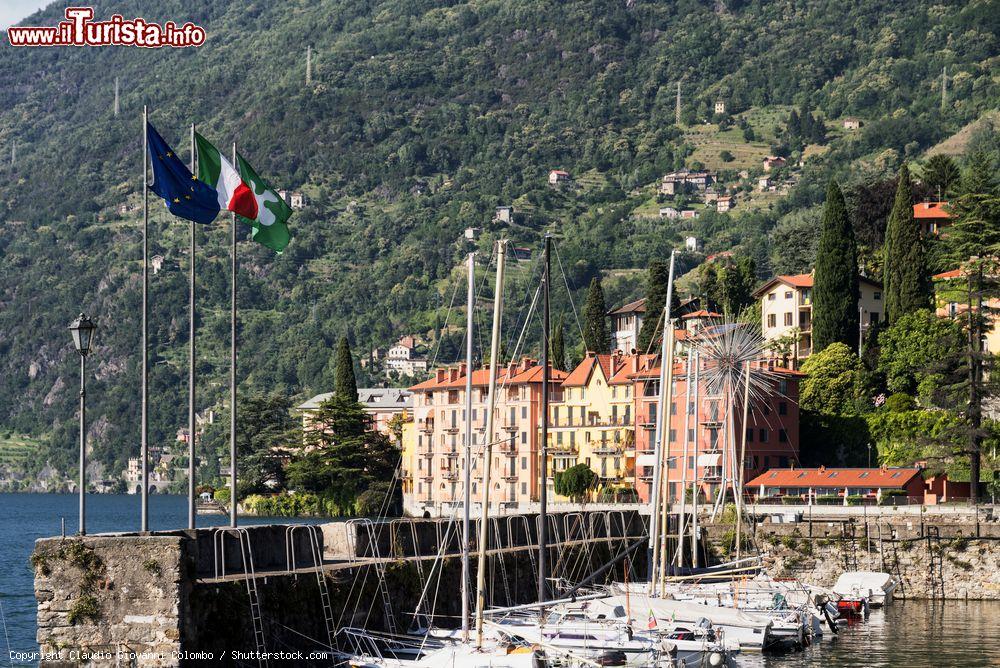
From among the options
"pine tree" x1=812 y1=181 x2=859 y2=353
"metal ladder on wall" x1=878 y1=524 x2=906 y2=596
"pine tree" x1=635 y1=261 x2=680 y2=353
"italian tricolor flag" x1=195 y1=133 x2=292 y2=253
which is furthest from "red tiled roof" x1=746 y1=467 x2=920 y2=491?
"italian tricolor flag" x1=195 y1=133 x2=292 y2=253

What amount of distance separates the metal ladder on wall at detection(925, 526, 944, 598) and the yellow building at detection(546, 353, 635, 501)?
39120 mm

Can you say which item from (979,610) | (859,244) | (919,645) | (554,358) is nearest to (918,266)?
(859,244)

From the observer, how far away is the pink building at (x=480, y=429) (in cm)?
11700

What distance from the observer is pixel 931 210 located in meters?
132

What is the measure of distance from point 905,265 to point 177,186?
3052 inches

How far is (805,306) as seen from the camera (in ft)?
405

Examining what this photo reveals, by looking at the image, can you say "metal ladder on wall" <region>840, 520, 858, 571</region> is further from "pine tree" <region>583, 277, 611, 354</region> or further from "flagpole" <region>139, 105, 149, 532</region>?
"pine tree" <region>583, 277, 611, 354</region>

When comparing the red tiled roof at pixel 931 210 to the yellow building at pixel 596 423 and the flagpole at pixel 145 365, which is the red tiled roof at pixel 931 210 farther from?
the flagpole at pixel 145 365

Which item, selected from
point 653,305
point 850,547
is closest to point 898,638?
point 850,547

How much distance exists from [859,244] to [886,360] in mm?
28765

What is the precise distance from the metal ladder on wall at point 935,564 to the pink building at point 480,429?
4377 cm

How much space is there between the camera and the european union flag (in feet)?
126

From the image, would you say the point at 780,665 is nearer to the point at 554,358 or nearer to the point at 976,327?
the point at 976,327

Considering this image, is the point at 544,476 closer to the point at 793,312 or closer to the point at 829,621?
the point at 829,621
